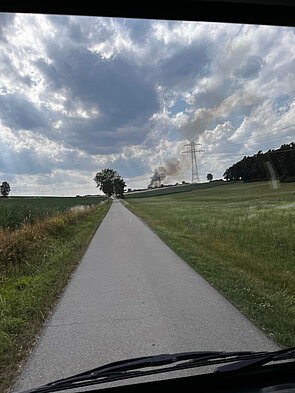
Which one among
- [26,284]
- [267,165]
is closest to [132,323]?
[26,284]

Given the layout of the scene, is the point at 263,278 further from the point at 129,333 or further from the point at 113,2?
the point at 113,2

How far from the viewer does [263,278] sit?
5047mm

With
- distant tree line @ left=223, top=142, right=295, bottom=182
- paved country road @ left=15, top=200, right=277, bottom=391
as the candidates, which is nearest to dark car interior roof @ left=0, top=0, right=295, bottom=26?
paved country road @ left=15, top=200, right=277, bottom=391

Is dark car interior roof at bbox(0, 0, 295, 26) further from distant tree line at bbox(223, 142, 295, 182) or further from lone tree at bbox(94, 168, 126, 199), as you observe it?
lone tree at bbox(94, 168, 126, 199)

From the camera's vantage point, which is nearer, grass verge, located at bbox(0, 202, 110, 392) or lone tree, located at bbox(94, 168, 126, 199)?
grass verge, located at bbox(0, 202, 110, 392)

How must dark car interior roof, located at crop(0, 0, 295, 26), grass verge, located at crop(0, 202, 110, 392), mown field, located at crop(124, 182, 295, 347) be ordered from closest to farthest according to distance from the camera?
dark car interior roof, located at crop(0, 0, 295, 26), grass verge, located at crop(0, 202, 110, 392), mown field, located at crop(124, 182, 295, 347)

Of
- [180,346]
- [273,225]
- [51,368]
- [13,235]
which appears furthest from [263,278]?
[273,225]

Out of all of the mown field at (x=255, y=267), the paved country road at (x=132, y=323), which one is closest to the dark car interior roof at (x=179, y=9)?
the paved country road at (x=132, y=323)

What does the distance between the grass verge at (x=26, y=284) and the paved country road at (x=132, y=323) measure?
6.5 inches

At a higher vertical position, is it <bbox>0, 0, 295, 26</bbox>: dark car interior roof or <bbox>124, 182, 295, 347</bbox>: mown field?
<bbox>0, 0, 295, 26</bbox>: dark car interior roof

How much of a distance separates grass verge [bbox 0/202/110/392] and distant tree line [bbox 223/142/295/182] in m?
7.24

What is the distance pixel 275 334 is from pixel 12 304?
3.76 metres

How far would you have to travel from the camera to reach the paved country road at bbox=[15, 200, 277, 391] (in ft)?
8.18

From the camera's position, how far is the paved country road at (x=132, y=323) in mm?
2492
